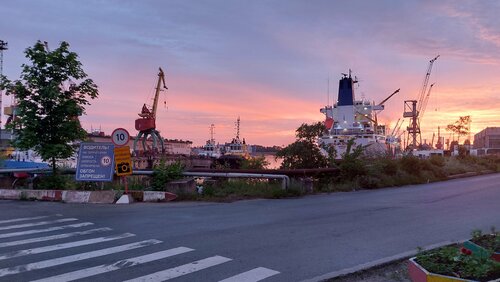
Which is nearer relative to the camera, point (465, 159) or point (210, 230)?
point (210, 230)

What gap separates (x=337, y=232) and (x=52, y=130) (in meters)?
11.7

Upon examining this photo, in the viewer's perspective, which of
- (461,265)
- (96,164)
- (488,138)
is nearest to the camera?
(461,265)

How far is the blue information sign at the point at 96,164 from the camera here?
50.0ft

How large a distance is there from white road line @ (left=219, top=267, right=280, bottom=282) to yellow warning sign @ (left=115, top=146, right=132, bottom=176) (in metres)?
9.66

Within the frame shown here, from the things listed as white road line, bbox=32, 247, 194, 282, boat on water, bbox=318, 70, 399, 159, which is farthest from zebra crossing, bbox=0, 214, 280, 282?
boat on water, bbox=318, 70, 399, 159

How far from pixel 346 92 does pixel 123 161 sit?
42.8 meters

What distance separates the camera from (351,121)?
50.3 m

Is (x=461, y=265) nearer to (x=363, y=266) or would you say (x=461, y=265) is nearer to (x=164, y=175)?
(x=363, y=266)

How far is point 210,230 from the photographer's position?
913cm

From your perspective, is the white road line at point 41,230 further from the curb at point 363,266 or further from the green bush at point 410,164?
the green bush at point 410,164

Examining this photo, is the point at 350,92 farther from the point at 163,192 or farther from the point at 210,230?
the point at 210,230

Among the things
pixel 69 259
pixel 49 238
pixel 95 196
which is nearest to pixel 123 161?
pixel 95 196

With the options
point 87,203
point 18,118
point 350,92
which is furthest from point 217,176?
point 350,92

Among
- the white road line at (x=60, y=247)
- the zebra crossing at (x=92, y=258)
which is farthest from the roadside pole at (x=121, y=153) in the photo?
the white road line at (x=60, y=247)
